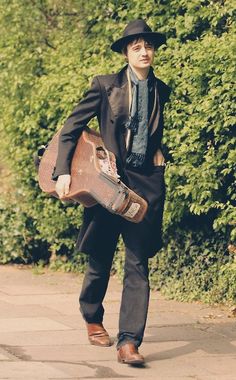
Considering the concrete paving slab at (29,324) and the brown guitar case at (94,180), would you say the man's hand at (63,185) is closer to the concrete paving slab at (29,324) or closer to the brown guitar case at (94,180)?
the brown guitar case at (94,180)

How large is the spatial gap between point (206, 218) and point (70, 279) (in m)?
1.91

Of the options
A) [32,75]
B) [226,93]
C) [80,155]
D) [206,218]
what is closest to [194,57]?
[226,93]

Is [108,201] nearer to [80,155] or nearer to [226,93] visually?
[80,155]

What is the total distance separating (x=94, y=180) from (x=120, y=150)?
0.36 meters

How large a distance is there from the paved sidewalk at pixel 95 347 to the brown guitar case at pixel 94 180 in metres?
0.91

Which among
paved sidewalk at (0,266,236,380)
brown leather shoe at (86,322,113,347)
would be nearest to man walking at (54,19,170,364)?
paved sidewalk at (0,266,236,380)

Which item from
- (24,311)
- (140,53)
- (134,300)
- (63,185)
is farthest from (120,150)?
(24,311)

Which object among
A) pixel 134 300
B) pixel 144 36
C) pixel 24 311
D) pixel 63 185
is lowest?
pixel 24 311

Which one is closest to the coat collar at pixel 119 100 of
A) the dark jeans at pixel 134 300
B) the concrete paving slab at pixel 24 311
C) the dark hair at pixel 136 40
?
the dark hair at pixel 136 40

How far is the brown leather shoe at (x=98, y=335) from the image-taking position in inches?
297

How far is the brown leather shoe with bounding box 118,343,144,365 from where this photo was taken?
272 inches

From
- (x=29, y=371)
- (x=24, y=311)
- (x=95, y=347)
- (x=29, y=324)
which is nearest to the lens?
(x=29, y=371)

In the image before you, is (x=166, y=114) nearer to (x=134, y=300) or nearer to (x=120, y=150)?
(x=120, y=150)

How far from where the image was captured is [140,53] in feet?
23.5
